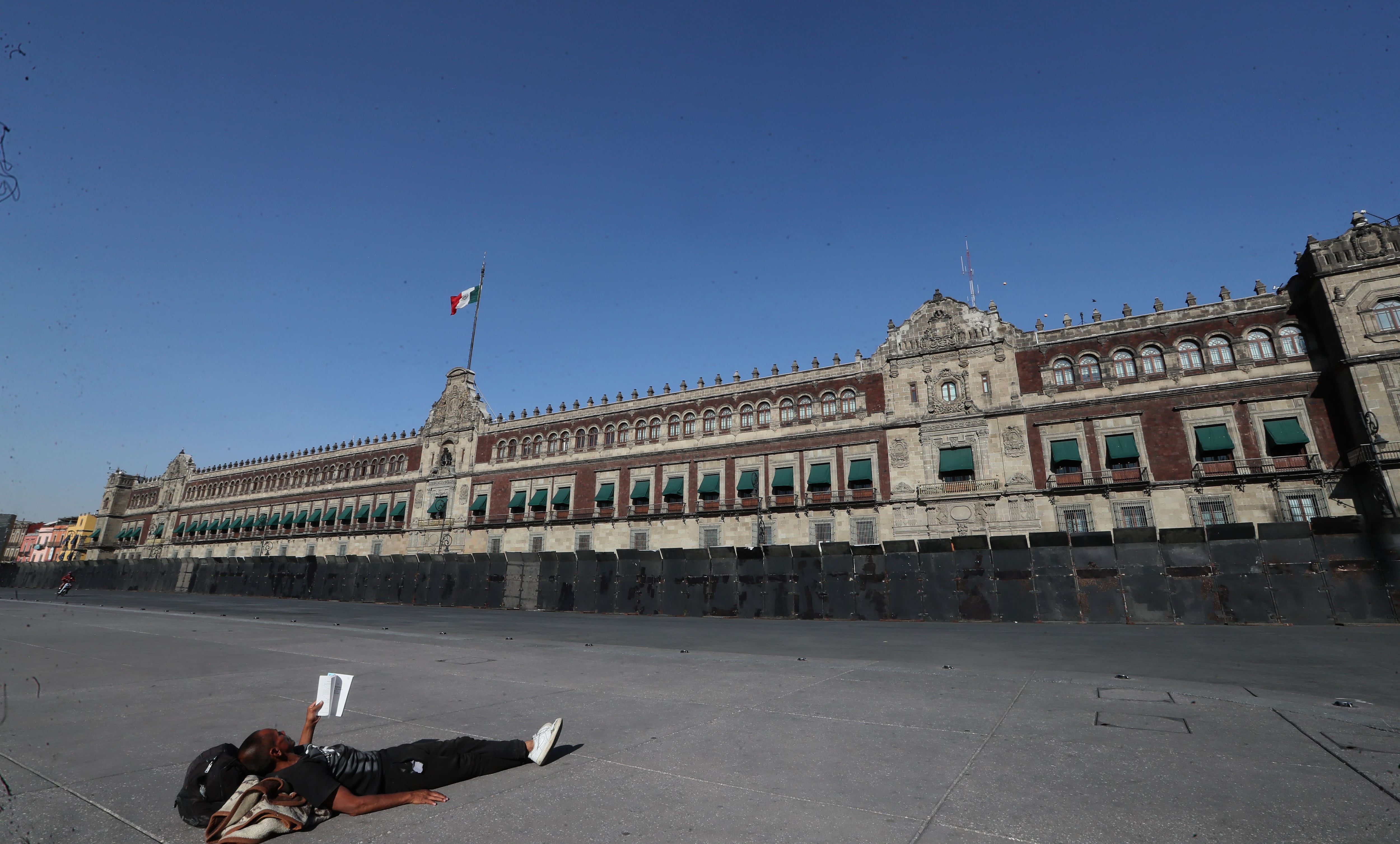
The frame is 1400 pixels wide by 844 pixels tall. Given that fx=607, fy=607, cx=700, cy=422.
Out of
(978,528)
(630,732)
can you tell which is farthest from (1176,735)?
(978,528)

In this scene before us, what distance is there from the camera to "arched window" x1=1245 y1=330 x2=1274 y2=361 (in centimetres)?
2686

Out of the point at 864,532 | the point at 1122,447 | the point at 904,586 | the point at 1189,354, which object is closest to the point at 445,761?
the point at 904,586

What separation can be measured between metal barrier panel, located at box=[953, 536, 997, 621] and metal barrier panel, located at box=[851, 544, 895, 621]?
2.38 metres

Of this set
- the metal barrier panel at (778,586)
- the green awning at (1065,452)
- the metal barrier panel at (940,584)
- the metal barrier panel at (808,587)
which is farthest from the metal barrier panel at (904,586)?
the green awning at (1065,452)

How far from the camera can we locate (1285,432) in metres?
25.6

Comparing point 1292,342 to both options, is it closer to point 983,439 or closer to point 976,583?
point 983,439

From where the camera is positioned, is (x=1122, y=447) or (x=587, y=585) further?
(x=1122, y=447)

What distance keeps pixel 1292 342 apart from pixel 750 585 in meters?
26.0

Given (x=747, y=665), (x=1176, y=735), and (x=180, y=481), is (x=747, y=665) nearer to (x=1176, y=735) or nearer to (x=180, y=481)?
(x=1176, y=735)

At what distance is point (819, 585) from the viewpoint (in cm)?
2300

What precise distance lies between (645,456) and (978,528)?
2025cm

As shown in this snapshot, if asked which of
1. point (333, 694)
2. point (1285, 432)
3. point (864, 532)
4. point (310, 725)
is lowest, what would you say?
point (310, 725)

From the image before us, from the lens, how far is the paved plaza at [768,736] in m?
3.39

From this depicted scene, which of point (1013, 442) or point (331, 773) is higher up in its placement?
point (1013, 442)
